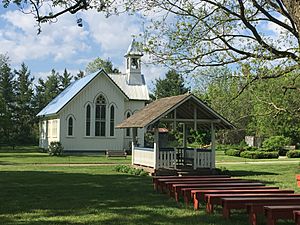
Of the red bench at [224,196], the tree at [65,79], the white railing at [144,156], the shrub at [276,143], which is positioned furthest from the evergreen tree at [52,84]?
the red bench at [224,196]

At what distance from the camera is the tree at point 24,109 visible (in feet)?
255

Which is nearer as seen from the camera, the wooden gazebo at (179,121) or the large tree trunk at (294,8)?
the large tree trunk at (294,8)

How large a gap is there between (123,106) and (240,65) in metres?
32.9

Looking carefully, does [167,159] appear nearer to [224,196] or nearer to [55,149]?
[224,196]

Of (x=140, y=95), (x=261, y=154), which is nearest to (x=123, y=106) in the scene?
(x=140, y=95)

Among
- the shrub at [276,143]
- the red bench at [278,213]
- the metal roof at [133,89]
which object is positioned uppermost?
the metal roof at [133,89]

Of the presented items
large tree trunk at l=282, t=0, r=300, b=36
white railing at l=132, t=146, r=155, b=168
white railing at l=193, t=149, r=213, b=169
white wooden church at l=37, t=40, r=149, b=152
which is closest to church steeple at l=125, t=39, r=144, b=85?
white wooden church at l=37, t=40, r=149, b=152

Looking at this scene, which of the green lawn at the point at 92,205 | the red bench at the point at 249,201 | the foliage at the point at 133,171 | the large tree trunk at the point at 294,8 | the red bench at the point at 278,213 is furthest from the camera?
the foliage at the point at 133,171

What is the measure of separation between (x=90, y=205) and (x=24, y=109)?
71332 mm

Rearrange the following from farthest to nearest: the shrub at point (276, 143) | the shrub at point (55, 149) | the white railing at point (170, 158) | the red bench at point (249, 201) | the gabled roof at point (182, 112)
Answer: the shrub at point (276, 143), the shrub at point (55, 149), the white railing at point (170, 158), the gabled roof at point (182, 112), the red bench at point (249, 201)

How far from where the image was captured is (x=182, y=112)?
87.8 ft

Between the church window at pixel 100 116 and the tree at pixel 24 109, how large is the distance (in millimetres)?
32096

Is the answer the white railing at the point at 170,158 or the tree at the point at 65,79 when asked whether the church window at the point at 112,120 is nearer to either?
the white railing at the point at 170,158

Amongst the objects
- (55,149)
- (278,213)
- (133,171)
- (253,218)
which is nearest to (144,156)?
(133,171)
